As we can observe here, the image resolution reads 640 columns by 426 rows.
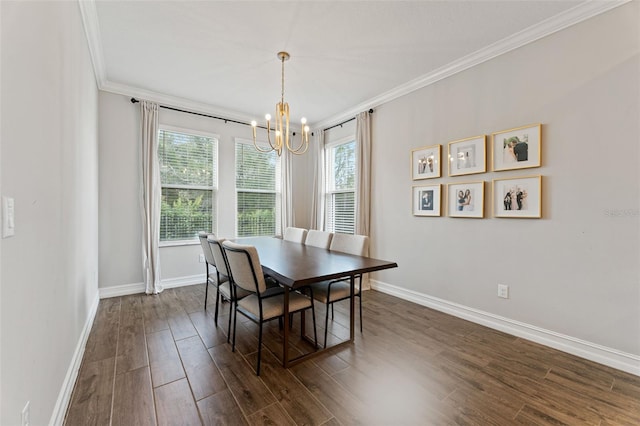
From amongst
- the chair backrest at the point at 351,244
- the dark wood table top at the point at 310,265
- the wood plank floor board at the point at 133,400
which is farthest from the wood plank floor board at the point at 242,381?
the chair backrest at the point at 351,244

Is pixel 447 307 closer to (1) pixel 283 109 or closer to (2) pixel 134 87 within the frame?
(1) pixel 283 109

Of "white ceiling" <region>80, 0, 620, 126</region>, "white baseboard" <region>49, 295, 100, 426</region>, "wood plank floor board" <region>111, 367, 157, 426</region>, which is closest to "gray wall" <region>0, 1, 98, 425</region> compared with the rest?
"white baseboard" <region>49, 295, 100, 426</region>

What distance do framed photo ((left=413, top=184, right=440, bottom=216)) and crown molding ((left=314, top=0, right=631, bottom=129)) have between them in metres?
1.27

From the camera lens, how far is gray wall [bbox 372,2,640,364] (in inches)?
81.0

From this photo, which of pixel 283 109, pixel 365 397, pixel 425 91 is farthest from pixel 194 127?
pixel 365 397

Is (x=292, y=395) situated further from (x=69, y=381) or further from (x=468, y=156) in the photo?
(x=468, y=156)

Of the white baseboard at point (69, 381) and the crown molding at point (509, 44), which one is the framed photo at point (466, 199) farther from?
the white baseboard at point (69, 381)

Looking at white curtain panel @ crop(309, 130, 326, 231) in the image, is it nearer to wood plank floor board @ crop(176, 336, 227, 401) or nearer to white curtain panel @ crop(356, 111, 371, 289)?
white curtain panel @ crop(356, 111, 371, 289)

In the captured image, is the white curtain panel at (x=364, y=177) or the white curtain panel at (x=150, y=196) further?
the white curtain panel at (x=364, y=177)

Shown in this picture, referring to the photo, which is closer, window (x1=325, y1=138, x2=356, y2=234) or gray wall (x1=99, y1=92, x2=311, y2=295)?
gray wall (x1=99, y1=92, x2=311, y2=295)

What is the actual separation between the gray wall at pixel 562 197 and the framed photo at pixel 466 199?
0.06 metres

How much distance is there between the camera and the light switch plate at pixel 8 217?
0.91 m

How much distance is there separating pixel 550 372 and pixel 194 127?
15.9 feet

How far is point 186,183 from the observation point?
414cm
